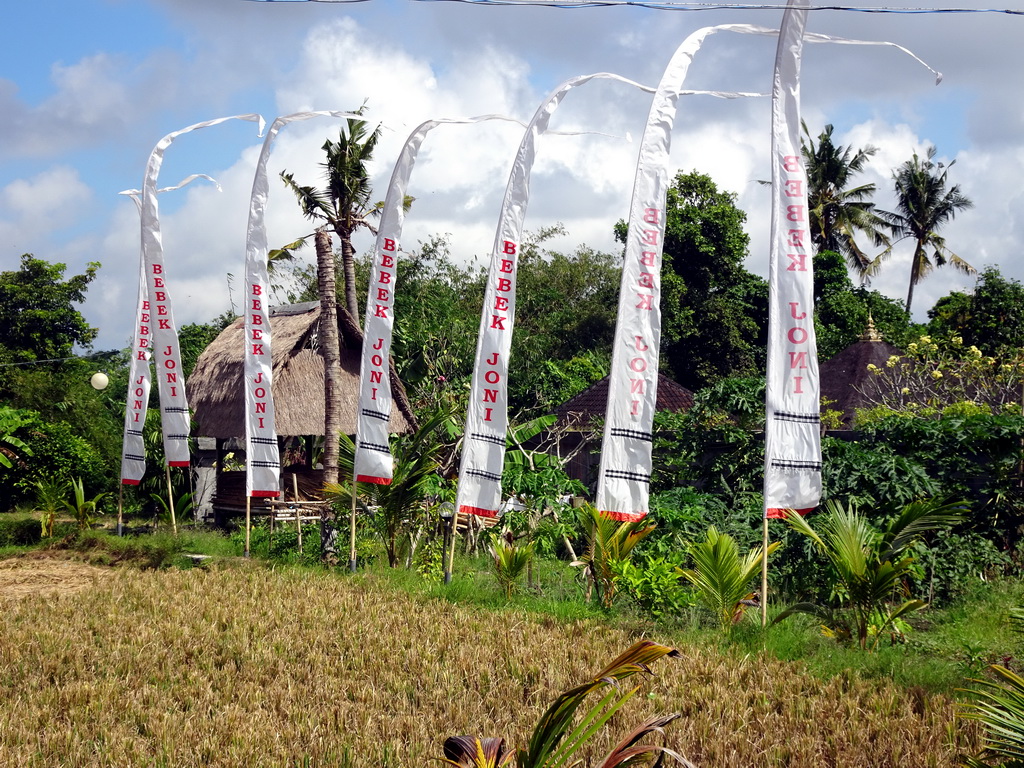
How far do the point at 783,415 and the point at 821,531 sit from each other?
2.77 metres

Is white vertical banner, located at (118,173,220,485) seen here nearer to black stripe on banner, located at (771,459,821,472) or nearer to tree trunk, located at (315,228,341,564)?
tree trunk, located at (315,228,341,564)

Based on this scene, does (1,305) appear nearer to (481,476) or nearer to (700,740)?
(481,476)

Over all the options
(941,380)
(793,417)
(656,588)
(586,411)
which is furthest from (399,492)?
(941,380)

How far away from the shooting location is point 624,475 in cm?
972

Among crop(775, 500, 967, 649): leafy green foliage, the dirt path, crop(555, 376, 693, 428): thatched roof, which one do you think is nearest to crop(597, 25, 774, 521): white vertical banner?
crop(775, 500, 967, 649): leafy green foliage

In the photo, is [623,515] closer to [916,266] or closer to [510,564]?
Result: [510,564]

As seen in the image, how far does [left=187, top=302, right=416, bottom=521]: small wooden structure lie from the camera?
19.4 meters

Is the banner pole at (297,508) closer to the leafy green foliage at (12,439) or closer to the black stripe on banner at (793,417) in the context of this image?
the leafy green foliage at (12,439)

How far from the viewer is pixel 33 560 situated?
15.1 metres

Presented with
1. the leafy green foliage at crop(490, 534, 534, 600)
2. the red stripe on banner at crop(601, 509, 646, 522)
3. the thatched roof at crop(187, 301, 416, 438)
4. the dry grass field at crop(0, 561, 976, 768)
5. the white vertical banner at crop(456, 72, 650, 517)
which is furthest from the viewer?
the thatched roof at crop(187, 301, 416, 438)

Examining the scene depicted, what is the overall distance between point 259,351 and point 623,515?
286 inches

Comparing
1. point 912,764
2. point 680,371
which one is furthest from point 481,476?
point 680,371

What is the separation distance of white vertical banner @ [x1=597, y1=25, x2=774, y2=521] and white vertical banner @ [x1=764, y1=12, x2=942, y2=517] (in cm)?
119

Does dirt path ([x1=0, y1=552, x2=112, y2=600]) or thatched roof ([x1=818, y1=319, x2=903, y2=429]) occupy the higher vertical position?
thatched roof ([x1=818, y1=319, x2=903, y2=429])
